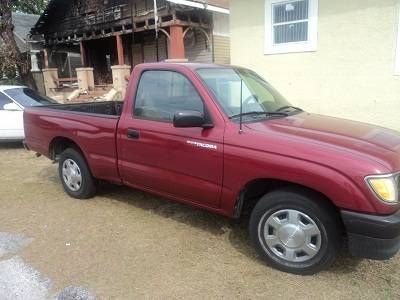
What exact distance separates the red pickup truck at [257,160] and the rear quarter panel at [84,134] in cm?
2

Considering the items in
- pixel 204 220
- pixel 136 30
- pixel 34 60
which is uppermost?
pixel 136 30

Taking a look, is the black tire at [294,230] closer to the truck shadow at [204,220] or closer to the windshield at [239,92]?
the truck shadow at [204,220]

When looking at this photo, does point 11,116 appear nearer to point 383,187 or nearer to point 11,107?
point 11,107

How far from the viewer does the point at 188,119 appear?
3.91 metres

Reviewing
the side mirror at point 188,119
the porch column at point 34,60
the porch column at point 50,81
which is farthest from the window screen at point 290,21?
the porch column at point 34,60

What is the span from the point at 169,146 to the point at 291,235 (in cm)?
152

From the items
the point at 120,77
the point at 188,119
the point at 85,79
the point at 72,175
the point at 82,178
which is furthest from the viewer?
the point at 85,79

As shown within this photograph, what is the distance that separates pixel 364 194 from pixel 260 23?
8.00 meters

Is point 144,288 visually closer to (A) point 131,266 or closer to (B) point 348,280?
(A) point 131,266

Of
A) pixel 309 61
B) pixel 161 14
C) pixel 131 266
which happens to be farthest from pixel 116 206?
pixel 161 14

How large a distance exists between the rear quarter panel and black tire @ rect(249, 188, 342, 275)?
6.78 feet

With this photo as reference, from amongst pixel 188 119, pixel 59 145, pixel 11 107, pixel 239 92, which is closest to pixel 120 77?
pixel 11 107

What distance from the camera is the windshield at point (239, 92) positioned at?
4.21 m

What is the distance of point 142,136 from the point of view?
4594 mm
